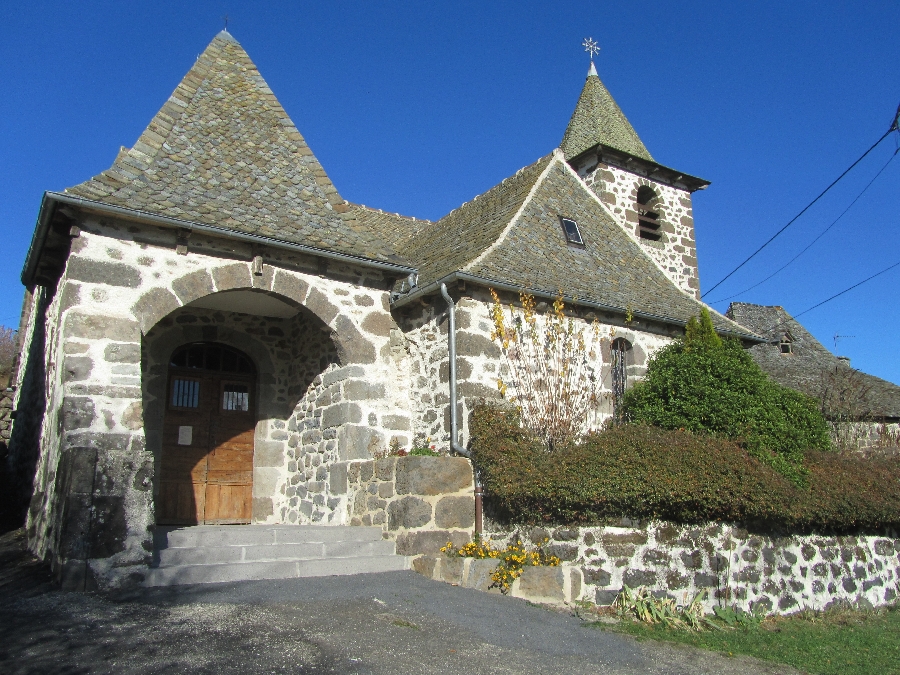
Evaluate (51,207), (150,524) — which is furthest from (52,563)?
(51,207)

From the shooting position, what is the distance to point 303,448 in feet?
33.4

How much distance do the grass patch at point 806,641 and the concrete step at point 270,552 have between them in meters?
2.80

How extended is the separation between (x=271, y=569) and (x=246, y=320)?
4.62 metres

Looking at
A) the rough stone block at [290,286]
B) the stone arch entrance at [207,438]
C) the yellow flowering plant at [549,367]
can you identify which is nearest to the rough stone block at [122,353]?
the rough stone block at [290,286]

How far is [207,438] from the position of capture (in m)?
10.3

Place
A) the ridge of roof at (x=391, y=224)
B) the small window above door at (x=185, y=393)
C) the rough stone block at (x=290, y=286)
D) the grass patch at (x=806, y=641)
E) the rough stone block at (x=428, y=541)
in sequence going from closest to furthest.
A: the grass patch at (x=806, y=641), the rough stone block at (x=428, y=541), the rough stone block at (x=290, y=286), the small window above door at (x=185, y=393), the ridge of roof at (x=391, y=224)

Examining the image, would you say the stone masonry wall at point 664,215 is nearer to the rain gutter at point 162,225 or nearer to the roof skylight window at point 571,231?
the roof skylight window at point 571,231

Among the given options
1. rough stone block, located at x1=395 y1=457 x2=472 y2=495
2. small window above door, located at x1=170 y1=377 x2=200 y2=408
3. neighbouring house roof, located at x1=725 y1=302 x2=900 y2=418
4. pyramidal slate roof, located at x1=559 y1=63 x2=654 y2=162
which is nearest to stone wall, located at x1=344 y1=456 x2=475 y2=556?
rough stone block, located at x1=395 y1=457 x2=472 y2=495

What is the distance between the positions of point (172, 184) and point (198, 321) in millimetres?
2393

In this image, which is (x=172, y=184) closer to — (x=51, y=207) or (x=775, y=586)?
(x=51, y=207)

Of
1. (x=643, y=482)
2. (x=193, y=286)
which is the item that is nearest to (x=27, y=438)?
(x=193, y=286)

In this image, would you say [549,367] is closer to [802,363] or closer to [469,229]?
[469,229]

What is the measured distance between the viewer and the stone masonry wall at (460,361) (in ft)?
29.0

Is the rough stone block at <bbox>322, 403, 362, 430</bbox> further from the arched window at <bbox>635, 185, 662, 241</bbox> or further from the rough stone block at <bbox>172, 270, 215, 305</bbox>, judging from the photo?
the arched window at <bbox>635, 185, 662, 241</bbox>
